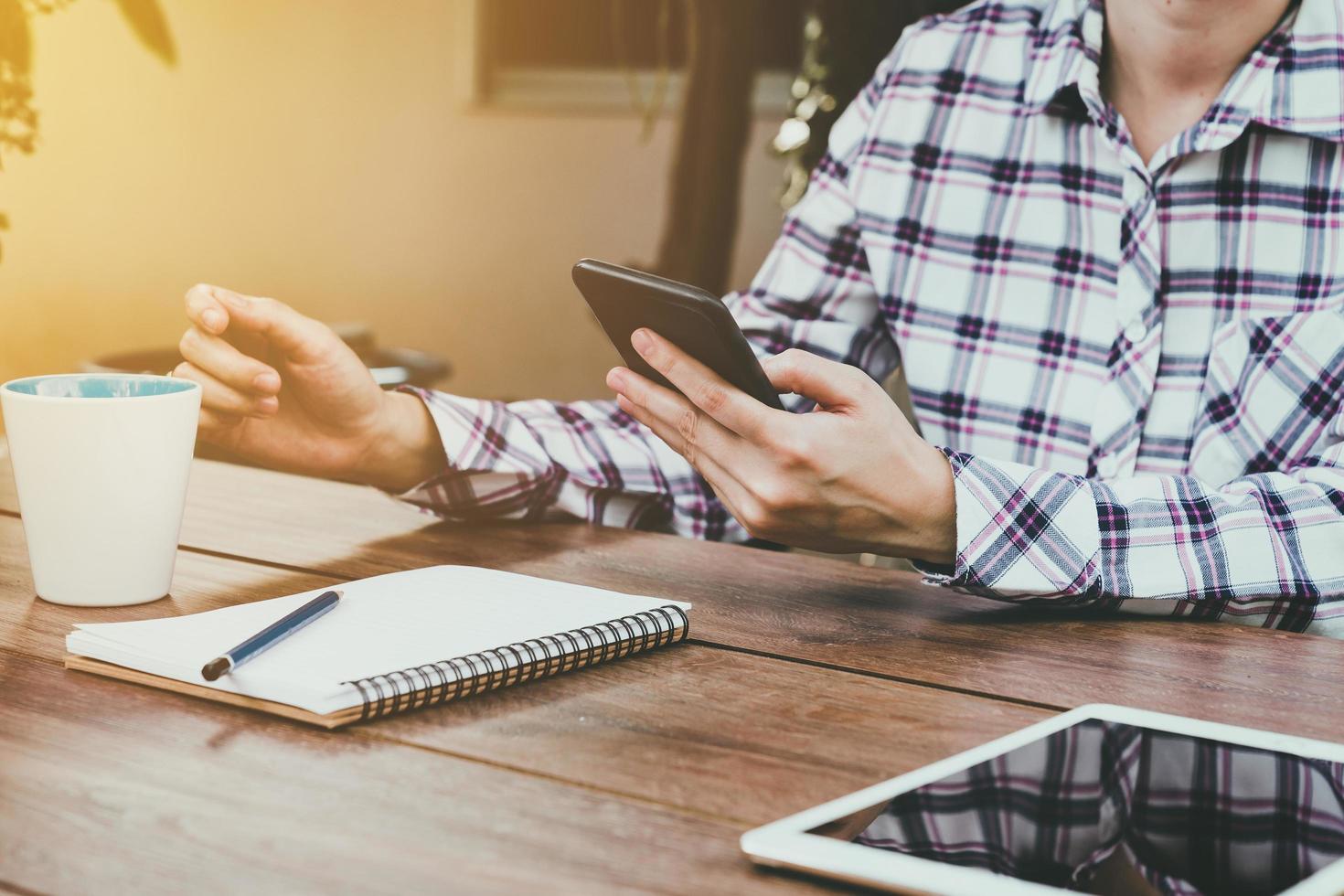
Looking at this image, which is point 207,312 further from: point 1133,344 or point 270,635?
point 1133,344

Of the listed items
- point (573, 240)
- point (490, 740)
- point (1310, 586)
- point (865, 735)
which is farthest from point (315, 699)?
point (573, 240)

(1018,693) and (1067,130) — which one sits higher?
(1067,130)

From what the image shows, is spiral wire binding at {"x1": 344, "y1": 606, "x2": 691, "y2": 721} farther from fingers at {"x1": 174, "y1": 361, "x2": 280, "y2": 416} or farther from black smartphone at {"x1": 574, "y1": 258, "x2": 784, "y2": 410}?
fingers at {"x1": 174, "y1": 361, "x2": 280, "y2": 416}

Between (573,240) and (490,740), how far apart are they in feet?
8.73

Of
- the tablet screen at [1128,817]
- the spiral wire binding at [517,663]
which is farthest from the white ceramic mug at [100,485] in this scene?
the tablet screen at [1128,817]

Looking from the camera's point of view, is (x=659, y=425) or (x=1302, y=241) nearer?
(x=659, y=425)

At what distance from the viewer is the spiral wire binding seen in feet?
1.86

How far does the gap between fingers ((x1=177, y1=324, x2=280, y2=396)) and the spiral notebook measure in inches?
8.4

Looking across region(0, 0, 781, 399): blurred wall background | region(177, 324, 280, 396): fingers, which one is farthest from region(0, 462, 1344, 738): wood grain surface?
region(0, 0, 781, 399): blurred wall background

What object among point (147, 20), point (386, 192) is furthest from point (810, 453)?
point (386, 192)

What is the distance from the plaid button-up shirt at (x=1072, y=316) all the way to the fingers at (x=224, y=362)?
0.55ft

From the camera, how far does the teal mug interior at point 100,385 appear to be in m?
0.76

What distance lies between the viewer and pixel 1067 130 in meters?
1.25

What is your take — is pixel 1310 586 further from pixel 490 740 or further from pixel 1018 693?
pixel 490 740
